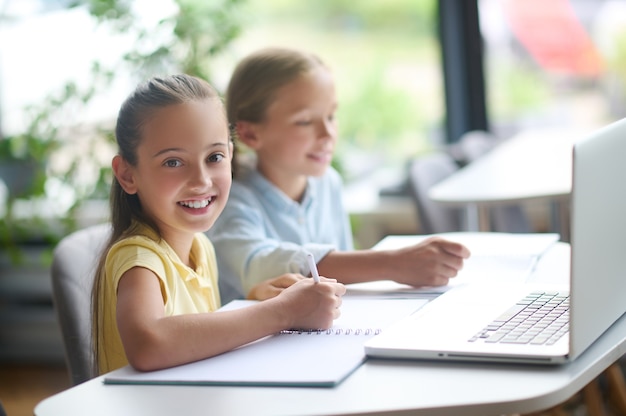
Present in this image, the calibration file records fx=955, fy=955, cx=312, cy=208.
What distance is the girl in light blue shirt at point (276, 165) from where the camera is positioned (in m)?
1.77

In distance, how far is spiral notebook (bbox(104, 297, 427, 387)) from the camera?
3.71ft

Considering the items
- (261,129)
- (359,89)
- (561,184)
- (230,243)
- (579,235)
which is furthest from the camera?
(359,89)

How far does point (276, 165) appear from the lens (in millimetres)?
1952

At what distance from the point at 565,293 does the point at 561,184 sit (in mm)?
1016

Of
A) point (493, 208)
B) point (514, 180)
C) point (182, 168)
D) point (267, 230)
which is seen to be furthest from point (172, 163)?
point (493, 208)

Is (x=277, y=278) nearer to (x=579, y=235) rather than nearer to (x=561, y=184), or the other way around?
(x=579, y=235)

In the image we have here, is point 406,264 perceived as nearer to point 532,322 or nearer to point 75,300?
point 532,322

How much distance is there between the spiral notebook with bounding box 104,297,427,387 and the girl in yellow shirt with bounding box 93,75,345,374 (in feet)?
0.06

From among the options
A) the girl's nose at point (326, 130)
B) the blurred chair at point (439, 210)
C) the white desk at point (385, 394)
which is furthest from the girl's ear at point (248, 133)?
the white desk at point (385, 394)

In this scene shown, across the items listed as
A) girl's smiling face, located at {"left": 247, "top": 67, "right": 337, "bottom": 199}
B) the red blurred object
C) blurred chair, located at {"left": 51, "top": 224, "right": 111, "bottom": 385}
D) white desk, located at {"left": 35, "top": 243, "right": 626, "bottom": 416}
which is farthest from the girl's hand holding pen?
the red blurred object

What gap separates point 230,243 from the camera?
178 centimetres

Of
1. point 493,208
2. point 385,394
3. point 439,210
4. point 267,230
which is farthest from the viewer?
point 493,208

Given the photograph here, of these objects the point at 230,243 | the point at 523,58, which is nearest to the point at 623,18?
the point at 523,58

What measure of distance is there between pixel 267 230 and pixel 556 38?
2.28 meters
